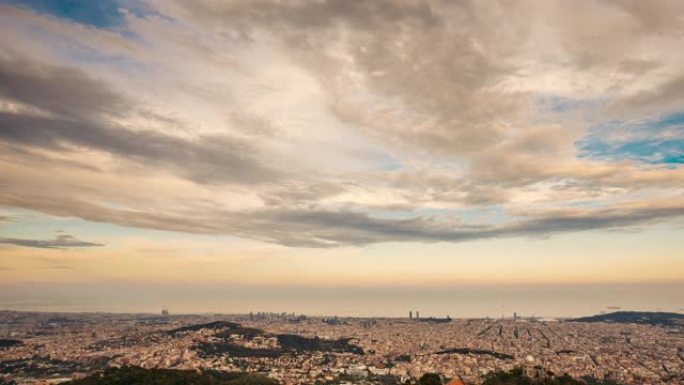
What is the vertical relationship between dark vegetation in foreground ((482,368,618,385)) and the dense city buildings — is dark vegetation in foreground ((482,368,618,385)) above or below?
above

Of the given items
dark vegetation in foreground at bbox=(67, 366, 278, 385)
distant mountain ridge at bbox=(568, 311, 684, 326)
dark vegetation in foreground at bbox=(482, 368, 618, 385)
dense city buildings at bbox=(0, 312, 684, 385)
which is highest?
distant mountain ridge at bbox=(568, 311, 684, 326)

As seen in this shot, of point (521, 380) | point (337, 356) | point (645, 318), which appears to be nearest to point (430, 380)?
point (521, 380)

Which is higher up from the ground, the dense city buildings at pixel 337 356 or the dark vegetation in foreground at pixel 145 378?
the dark vegetation in foreground at pixel 145 378

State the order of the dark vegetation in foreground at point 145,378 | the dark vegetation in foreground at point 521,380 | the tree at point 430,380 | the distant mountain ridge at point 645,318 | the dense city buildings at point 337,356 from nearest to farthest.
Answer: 1. the tree at point 430,380
2. the dark vegetation in foreground at point 521,380
3. the dark vegetation in foreground at point 145,378
4. the dense city buildings at point 337,356
5. the distant mountain ridge at point 645,318

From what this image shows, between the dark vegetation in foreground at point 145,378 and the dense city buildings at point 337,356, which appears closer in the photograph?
the dark vegetation in foreground at point 145,378

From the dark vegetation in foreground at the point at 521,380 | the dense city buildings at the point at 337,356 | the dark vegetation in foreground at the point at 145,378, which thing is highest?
the dark vegetation in foreground at the point at 521,380

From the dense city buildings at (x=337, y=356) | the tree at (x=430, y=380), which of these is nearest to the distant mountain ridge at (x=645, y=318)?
the dense city buildings at (x=337, y=356)

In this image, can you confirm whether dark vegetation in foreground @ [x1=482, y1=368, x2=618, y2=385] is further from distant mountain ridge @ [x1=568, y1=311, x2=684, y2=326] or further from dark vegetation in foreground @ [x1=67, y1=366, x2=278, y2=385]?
distant mountain ridge @ [x1=568, y1=311, x2=684, y2=326]

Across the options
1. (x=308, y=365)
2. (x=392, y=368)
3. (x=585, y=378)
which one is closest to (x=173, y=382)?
(x=308, y=365)

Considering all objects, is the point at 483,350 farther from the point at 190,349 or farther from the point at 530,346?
the point at 190,349

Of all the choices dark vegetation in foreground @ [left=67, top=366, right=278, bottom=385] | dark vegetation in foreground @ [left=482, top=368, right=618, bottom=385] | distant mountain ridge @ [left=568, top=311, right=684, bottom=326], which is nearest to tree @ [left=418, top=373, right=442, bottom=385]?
dark vegetation in foreground @ [left=482, top=368, right=618, bottom=385]

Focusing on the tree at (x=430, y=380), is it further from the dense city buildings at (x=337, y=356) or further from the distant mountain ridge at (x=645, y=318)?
the distant mountain ridge at (x=645, y=318)

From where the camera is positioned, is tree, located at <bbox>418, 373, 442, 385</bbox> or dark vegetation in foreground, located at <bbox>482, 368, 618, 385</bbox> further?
dark vegetation in foreground, located at <bbox>482, 368, 618, 385</bbox>
